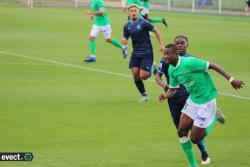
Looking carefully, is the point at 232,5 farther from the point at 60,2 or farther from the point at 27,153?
the point at 27,153

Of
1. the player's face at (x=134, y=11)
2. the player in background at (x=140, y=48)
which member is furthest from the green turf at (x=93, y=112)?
the player's face at (x=134, y=11)

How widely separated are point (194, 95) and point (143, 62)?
6.82 metres

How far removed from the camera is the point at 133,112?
57.8ft

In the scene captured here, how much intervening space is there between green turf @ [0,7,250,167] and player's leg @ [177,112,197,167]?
58 cm

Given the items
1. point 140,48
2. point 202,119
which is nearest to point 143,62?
point 140,48

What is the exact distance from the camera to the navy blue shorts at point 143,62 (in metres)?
18.8

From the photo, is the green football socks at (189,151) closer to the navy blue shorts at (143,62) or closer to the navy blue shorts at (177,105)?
the navy blue shorts at (177,105)

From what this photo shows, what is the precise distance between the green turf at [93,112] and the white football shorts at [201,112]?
1041mm

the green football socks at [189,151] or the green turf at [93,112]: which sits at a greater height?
the green football socks at [189,151]

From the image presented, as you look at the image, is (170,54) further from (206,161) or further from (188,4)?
(188,4)

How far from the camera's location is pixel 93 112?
57.5ft

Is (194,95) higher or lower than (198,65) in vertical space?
lower

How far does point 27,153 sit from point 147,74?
6.49m

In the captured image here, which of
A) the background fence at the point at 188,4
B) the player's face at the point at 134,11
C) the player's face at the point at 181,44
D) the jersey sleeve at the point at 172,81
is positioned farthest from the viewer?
the background fence at the point at 188,4
